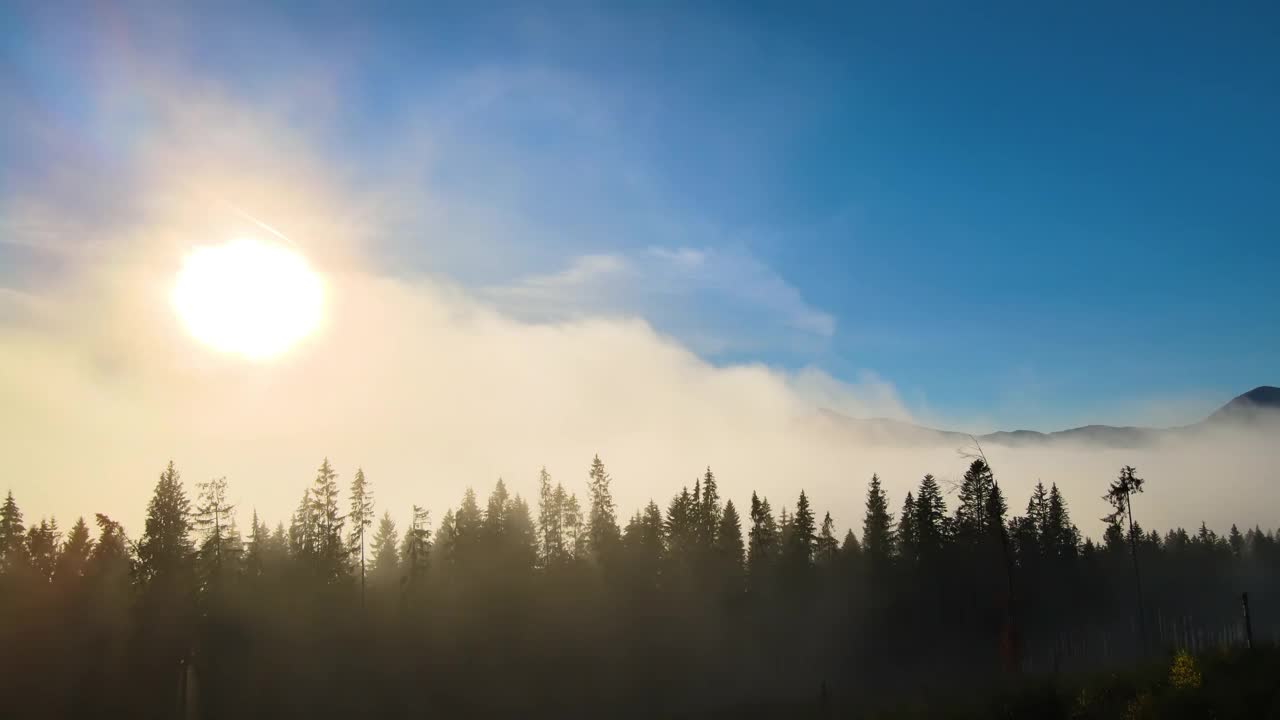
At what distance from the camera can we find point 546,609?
72.1 m

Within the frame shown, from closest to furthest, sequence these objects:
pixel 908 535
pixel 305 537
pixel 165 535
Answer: pixel 165 535 → pixel 305 537 → pixel 908 535

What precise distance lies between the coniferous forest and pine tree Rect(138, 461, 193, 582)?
0.13 m

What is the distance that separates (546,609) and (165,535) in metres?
32.6

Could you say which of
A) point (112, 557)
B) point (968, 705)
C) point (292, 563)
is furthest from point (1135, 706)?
point (112, 557)

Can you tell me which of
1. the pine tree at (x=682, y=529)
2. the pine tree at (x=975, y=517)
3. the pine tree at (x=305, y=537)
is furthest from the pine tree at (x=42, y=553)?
the pine tree at (x=975, y=517)

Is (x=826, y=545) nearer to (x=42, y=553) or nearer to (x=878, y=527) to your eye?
(x=878, y=527)

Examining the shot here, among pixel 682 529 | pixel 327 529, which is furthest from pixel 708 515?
pixel 327 529

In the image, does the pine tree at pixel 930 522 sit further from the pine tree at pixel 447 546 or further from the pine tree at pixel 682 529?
the pine tree at pixel 447 546

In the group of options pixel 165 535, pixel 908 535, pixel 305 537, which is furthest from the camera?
pixel 908 535

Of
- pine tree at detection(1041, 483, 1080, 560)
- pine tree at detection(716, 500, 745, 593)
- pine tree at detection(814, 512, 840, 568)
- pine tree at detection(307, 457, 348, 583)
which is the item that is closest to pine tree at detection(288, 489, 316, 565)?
pine tree at detection(307, 457, 348, 583)

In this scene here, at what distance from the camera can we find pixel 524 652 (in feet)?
226

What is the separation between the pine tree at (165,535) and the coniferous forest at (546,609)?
130 mm

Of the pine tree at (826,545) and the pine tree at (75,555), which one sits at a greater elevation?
the pine tree at (75,555)

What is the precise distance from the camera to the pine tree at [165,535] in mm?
50938
